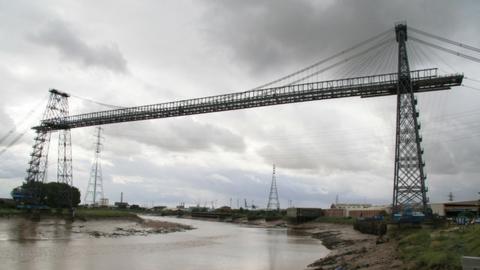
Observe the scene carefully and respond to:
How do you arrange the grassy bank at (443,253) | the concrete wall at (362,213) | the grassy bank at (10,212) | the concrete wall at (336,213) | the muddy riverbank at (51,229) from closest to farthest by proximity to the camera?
1. the grassy bank at (443,253)
2. the muddy riverbank at (51,229)
3. the grassy bank at (10,212)
4. the concrete wall at (362,213)
5. the concrete wall at (336,213)

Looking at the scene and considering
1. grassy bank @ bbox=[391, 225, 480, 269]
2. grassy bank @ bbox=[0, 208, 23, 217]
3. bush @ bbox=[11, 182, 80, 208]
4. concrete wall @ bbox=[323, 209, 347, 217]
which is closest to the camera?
grassy bank @ bbox=[391, 225, 480, 269]

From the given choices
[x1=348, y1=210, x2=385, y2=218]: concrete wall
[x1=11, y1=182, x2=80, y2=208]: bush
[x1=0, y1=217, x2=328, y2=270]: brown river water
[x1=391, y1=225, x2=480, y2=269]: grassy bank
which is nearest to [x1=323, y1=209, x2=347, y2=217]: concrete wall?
[x1=348, y1=210, x2=385, y2=218]: concrete wall

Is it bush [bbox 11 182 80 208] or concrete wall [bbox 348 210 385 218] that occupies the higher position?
bush [bbox 11 182 80 208]

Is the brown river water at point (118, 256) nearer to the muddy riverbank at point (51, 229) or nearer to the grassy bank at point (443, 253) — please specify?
the muddy riverbank at point (51, 229)

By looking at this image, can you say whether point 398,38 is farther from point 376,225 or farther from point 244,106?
point 244,106

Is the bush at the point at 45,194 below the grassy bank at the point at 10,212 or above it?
above

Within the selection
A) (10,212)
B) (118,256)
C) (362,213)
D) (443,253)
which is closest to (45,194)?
(10,212)

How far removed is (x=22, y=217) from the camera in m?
51.8

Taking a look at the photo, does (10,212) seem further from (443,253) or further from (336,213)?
(336,213)

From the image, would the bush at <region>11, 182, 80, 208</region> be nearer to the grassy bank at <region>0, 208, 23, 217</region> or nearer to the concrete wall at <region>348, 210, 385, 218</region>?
the grassy bank at <region>0, 208, 23, 217</region>

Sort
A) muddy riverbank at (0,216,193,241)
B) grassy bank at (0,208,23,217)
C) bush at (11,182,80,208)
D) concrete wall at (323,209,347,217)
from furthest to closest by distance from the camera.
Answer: concrete wall at (323,209,347,217), bush at (11,182,80,208), grassy bank at (0,208,23,217), muddy riverbank at (0,216,193,241)

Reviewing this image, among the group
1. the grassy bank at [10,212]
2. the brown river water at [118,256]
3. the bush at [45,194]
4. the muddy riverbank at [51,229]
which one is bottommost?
the brown river water at [118,256]

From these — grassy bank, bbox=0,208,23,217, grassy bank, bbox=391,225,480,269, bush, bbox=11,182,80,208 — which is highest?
bush, bbox=11,182,80,208

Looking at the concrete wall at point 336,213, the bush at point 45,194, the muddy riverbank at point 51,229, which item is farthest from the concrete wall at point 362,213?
the bush at point 45,194
